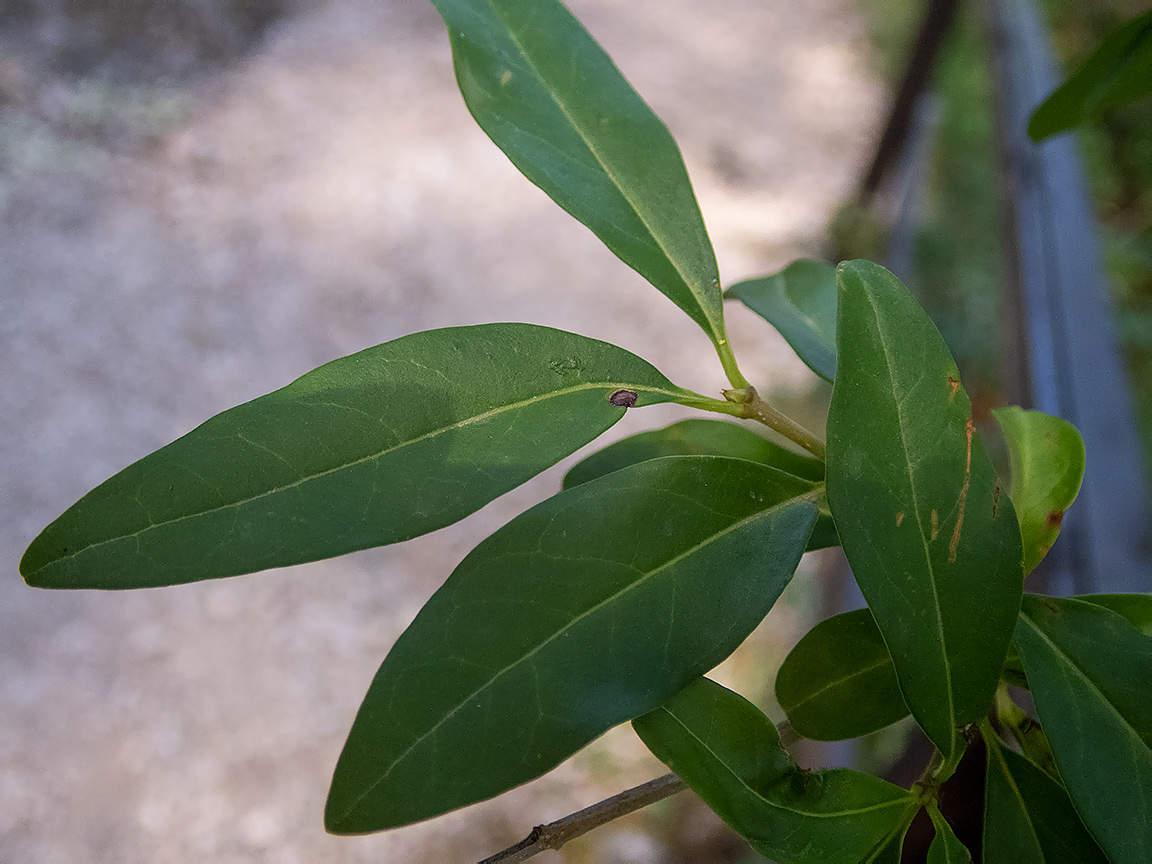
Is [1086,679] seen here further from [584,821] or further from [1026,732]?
[584,821]

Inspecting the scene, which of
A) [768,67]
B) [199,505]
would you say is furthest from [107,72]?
[199,505]

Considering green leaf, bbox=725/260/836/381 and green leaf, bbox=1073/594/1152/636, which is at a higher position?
green leaf, bbox=725/260/836/381

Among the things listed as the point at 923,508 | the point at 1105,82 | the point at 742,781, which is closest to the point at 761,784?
the point at 742,781

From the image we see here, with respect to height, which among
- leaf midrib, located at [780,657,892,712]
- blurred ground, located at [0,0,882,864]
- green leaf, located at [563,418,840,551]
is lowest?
leaf midrib, located at [780,657,892,712]

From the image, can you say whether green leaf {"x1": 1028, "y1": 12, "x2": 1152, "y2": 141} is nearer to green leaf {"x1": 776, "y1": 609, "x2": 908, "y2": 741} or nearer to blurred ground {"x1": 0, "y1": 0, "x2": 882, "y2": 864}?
green leaf {"x1": 776, "y1": 609, "x2": 908, "y2": 741}

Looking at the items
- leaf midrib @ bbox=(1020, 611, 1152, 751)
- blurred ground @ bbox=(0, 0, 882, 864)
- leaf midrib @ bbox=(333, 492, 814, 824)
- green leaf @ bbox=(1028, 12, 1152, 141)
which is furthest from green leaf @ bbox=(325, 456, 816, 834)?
blurred ground @ bbox=(0, 0, 882, 864)

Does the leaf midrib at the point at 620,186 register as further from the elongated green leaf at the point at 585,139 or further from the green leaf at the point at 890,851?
the green leaf at the point at 890,851

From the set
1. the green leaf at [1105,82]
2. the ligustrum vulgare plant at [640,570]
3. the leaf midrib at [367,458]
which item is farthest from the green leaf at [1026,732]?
the green leaf at [1105,82]
